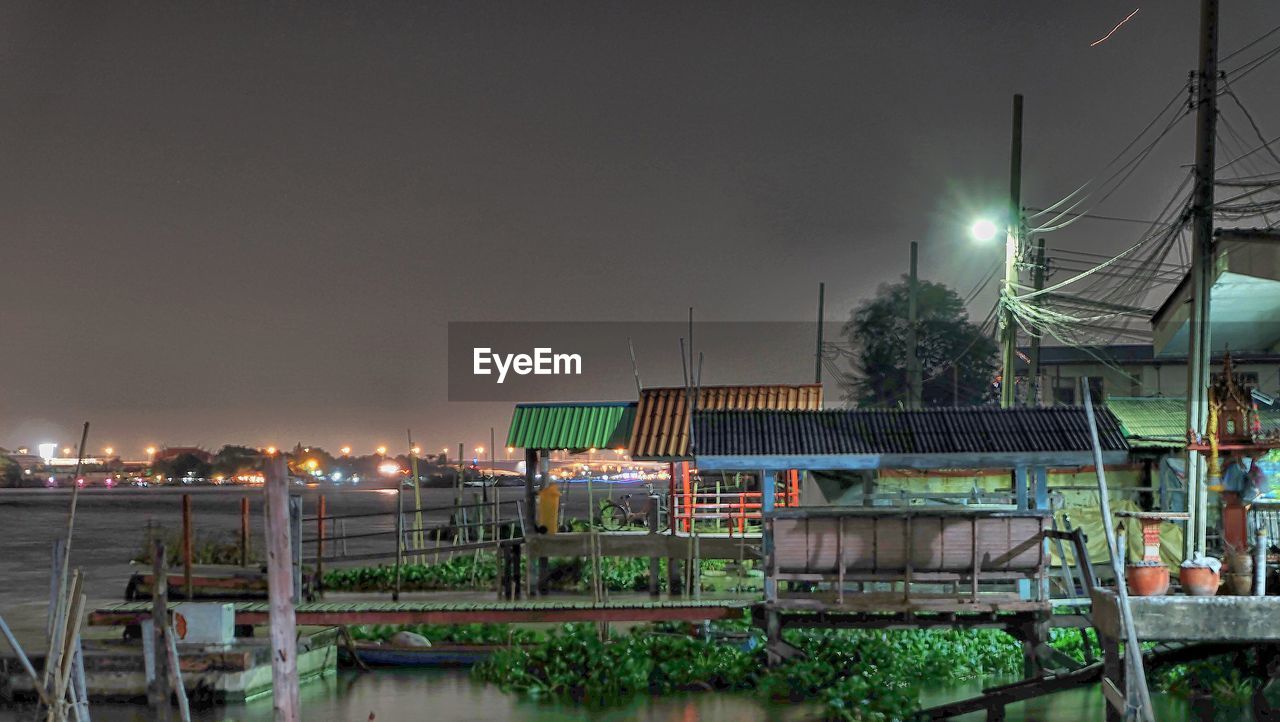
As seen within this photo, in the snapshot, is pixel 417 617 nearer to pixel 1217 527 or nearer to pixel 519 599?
pixel 519 599

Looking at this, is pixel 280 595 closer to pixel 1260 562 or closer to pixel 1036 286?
pixel 1260 562

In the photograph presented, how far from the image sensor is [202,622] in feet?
60.8

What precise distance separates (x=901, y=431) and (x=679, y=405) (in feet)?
17.9

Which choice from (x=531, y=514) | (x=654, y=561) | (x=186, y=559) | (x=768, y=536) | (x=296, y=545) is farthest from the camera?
(x=531, y=514)

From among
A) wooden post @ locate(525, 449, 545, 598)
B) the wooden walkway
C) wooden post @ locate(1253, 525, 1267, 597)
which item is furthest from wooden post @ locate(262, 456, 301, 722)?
wooden post @ locate(1253, 525, 1267, 597)

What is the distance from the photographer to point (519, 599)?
19844 mm

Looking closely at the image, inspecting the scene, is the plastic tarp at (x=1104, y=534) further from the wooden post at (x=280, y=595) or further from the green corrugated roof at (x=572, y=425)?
the wooden post at (x=280, y=595)

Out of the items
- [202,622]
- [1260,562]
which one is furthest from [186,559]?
[1260,562]

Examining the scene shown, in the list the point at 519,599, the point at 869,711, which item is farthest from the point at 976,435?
the point at 519,599

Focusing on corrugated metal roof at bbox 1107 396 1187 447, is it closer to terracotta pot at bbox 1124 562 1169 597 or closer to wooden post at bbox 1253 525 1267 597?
wooden post at bbox 1253 525 1267 597

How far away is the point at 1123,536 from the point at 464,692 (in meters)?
11.5

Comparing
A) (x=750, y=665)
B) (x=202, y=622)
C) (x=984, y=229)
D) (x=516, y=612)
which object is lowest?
(x=750, y=665)

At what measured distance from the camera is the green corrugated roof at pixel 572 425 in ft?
70.2

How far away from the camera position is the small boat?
68.0ft
